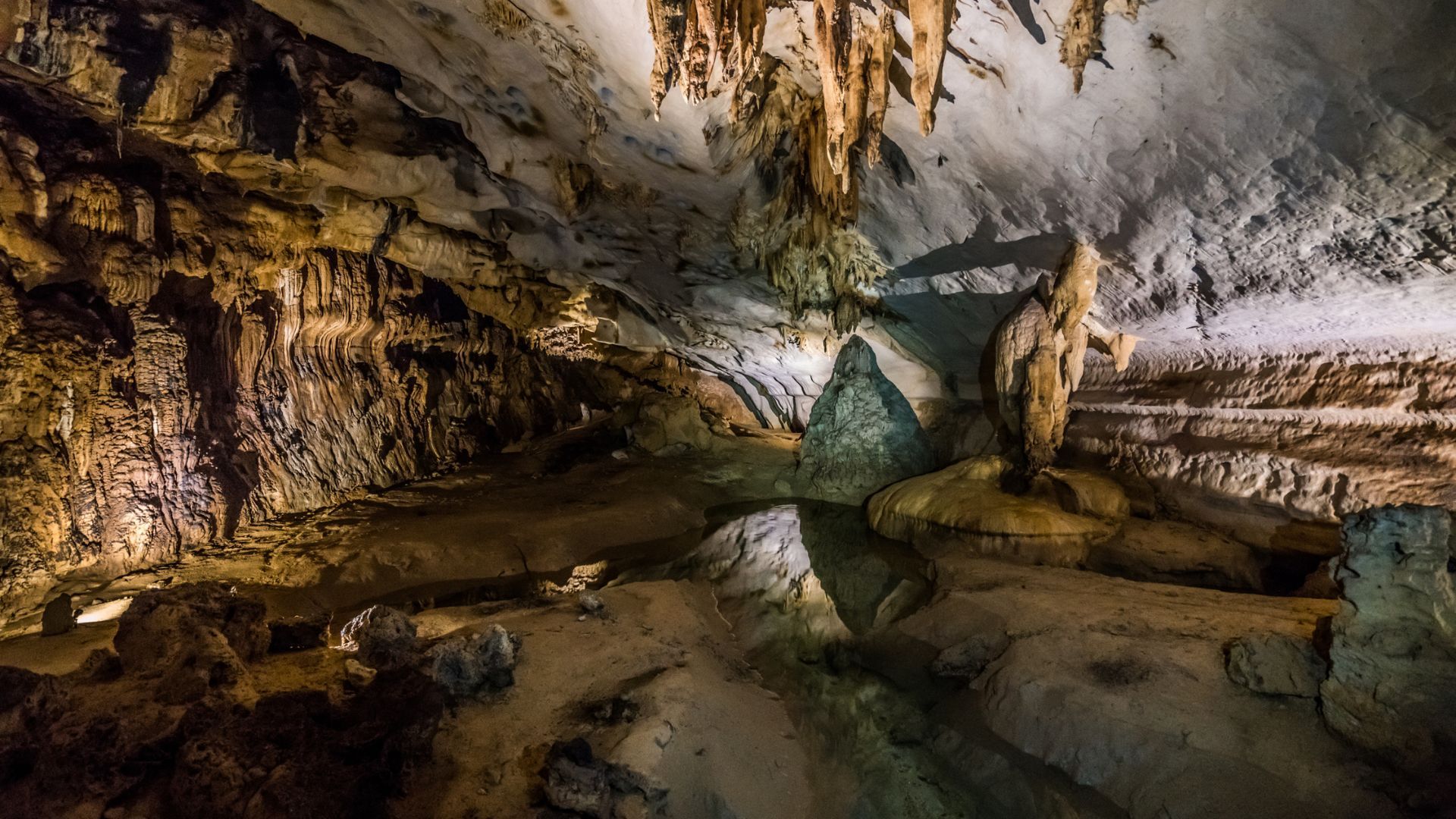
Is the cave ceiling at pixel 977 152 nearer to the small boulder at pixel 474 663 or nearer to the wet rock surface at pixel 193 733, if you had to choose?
the small boulder at pixel 474 663

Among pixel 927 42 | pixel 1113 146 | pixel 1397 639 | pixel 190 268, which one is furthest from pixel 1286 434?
pixel 190 268

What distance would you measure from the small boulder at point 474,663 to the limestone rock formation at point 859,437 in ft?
21.4

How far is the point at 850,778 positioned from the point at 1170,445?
18.4 ft

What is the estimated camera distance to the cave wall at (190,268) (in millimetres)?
5730

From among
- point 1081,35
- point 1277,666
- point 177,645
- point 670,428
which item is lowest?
point 177,645

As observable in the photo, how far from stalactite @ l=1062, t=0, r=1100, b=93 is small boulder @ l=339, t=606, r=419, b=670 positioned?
5.22 m

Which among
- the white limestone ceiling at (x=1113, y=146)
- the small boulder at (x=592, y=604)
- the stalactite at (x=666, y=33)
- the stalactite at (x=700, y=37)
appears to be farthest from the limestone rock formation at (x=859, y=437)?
the stalactite at (x=666, y=33)

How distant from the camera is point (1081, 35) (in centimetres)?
419

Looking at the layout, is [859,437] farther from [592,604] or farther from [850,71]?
[850,71]

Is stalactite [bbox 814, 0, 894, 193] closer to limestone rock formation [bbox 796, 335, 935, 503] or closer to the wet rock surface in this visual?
the wet rock surface

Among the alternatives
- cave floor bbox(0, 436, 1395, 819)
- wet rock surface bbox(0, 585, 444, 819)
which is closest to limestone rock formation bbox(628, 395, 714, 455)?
cave floor bbox(0, 436, 1395, 819)

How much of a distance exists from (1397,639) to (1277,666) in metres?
0.50

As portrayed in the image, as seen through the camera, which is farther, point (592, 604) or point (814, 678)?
point (592, 604)

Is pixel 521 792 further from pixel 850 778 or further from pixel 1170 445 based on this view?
pixel 1170 445
